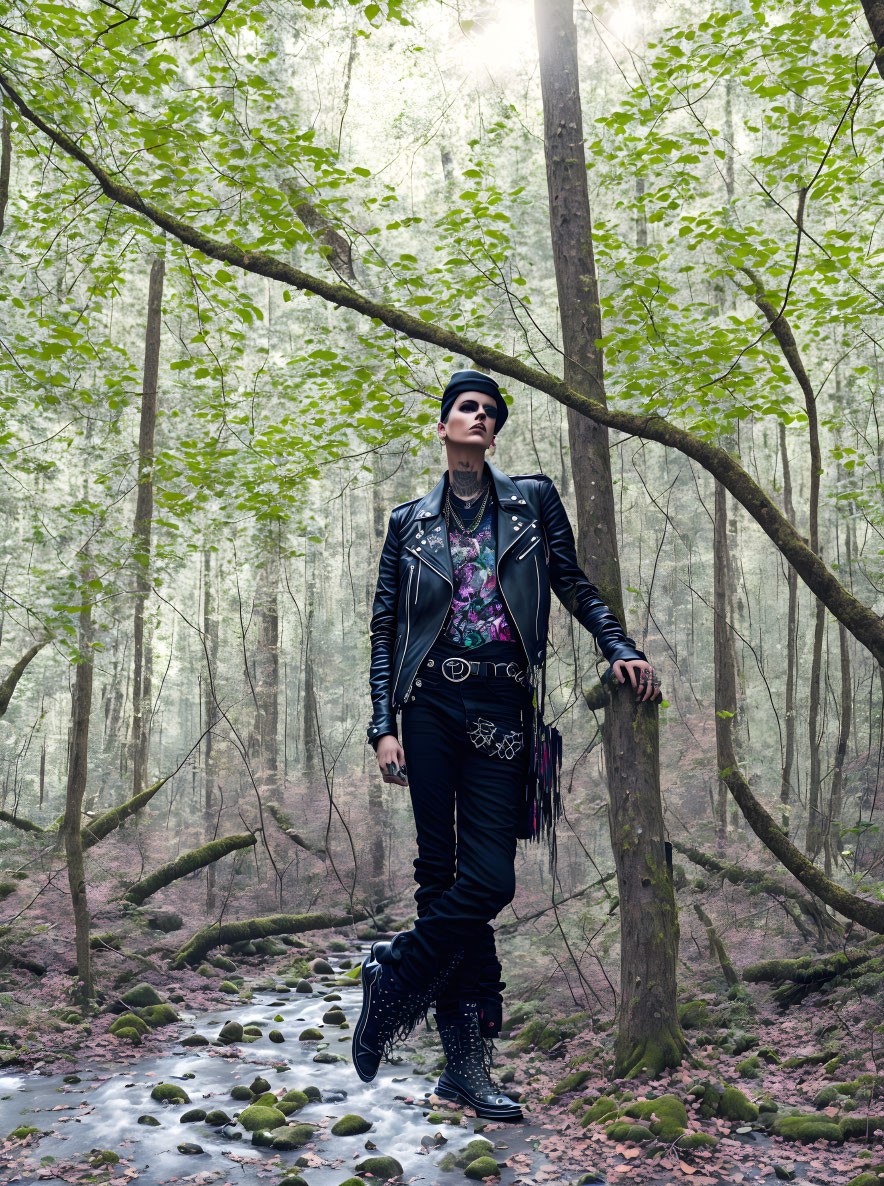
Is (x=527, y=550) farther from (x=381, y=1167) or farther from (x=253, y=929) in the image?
(x=253, y=929)

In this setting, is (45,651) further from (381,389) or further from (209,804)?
(381,389)

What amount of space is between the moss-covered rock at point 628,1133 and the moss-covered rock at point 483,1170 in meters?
0.69

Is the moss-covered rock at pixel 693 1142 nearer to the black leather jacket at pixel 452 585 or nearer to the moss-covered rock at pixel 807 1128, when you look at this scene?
the moss-covered rock at pixel 807 1128

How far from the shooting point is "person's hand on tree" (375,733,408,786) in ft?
9.05

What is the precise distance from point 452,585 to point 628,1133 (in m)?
2.68

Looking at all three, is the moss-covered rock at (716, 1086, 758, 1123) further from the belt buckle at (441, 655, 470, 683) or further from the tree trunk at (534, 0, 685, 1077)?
the belt buckle at (441, 655, 470, 683)

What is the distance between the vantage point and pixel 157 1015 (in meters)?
6.74

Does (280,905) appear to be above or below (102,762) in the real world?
below

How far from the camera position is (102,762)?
66.3 ft

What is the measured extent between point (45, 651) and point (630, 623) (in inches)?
490

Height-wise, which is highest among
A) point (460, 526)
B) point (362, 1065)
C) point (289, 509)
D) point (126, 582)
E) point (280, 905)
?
point (289, 509)

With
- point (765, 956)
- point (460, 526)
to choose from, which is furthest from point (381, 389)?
point (765, 956)

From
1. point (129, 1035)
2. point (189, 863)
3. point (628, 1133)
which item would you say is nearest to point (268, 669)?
point (189, 863)

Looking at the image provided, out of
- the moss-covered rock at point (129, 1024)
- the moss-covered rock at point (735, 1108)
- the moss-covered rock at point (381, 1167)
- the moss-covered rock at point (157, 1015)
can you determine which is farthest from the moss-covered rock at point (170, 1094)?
the moss-covered rock at point (735, 1108)
